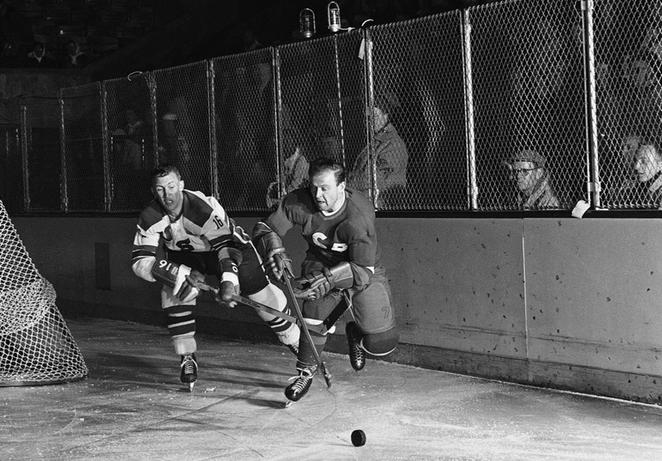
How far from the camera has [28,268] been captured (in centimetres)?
889

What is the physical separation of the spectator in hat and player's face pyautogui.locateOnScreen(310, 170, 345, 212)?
4.45 ft

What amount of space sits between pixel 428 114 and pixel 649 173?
2.01 m

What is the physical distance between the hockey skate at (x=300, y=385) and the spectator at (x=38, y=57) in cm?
1331

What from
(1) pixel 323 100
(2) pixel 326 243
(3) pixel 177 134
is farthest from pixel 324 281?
(3) pixel 177 134

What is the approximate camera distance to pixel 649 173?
23.0ft

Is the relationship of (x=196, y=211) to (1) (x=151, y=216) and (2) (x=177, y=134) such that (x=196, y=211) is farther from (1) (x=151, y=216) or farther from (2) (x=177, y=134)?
(2) (x=177, y=134)

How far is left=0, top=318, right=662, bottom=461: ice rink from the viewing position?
19.9ft

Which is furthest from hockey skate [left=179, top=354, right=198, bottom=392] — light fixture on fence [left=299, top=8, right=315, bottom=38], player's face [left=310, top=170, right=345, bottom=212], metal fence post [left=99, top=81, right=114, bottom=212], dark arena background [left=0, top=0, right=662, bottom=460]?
metal fence post [left=99, top=81, right=114, bottom=212]

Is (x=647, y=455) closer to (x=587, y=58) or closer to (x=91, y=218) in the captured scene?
(x=587, y=58)

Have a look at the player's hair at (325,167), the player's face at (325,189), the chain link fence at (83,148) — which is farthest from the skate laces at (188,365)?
the chain link fence at (83,148)

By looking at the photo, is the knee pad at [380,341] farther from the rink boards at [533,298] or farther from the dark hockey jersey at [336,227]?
the rink boards at [533,298]

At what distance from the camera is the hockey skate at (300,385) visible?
7184 millimetres

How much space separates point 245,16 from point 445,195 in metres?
10.8

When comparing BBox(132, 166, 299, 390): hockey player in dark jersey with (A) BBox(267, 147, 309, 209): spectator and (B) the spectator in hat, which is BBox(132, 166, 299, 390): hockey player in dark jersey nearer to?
(A) BBox(267, 147, 309, 209): spectator
